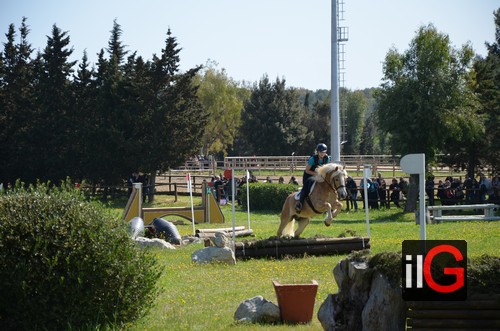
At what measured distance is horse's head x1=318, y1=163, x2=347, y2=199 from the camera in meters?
17.6

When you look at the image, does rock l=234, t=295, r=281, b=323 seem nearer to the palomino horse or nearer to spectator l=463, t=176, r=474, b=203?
the palomino horse

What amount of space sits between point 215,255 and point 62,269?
7794mm

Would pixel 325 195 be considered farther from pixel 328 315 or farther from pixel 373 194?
pixel 373 194

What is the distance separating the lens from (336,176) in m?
17.7

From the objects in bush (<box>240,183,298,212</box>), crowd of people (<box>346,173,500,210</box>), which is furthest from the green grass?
bush (<box>240,183,298,212</box>)

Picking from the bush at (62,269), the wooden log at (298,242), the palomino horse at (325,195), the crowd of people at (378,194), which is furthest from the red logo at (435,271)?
the crowd of people at (378,194)

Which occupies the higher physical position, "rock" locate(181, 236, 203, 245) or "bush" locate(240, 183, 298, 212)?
"bush" locate(240, 183, 298, 212)

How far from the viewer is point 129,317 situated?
28.8 feet

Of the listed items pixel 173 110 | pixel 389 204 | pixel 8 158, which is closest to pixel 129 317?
pixel 389 204

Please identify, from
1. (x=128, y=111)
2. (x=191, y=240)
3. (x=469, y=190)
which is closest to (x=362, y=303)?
(x=191, y=240)

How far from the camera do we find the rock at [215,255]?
1581 cm

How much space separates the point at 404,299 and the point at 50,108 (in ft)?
145

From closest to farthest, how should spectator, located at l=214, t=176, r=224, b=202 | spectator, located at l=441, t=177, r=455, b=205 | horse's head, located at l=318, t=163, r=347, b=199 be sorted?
horse's head, located at l=318, t=163, r=347, b=199 → spectator, located at l=441, t=177, r=455, b=205 → spectator, located at l=214, t=176, r=224, b=202

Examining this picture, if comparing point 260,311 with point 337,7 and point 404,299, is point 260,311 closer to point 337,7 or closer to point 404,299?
point 404,299
